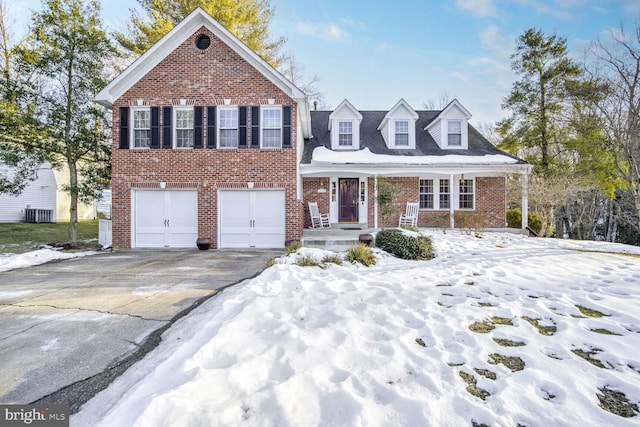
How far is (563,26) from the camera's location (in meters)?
14.5

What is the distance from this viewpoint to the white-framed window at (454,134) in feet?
44.9

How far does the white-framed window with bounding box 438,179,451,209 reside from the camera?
44.0ft

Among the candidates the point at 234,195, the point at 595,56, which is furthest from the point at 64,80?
the point at 595,56

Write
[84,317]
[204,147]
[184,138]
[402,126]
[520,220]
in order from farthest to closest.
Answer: [520,220] < [402,126] < [184,138] < [204,147] < [84,317]

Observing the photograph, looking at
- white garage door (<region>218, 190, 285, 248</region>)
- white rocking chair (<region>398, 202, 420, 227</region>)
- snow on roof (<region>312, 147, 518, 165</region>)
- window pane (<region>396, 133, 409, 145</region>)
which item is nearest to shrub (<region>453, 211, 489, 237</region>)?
white rocking chair (<region>398, 202, 420, 227</region>)

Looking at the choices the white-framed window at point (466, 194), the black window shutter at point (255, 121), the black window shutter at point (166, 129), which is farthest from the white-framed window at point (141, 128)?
the white-framed window at point (466, 194)

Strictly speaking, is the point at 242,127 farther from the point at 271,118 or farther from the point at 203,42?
the point at 203,42

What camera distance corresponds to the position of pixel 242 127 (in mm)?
10406

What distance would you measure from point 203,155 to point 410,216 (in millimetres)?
8515

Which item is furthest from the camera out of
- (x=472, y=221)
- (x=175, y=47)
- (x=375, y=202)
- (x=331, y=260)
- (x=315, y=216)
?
(x=315, y=216)

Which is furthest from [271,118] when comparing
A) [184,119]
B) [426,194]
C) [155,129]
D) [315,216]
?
[426,194]

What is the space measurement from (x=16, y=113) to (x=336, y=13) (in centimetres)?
1192

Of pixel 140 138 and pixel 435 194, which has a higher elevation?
pixel 140 138

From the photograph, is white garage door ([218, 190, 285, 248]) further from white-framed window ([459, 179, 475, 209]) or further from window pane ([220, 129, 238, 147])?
white-framed window ([459, 179, 475, 209])
